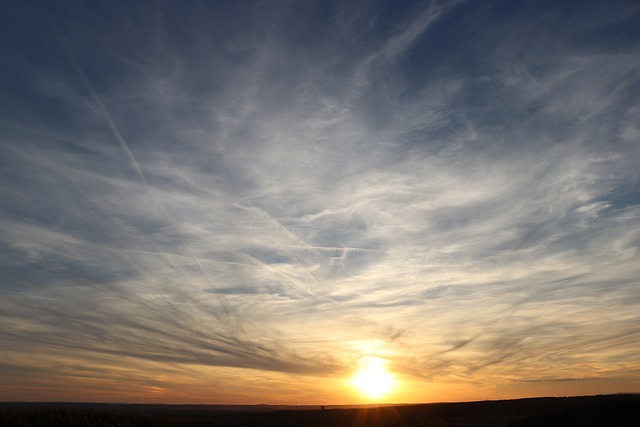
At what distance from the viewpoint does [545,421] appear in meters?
42.8

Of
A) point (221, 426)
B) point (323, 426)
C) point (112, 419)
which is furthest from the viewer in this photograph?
point (323, 426)

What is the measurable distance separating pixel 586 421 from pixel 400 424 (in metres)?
24.2

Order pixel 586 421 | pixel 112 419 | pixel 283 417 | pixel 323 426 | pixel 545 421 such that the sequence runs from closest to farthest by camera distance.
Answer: pixel 112 419 → pixel 586 421 → pixel 545 421 → pixel 323 426 → pixel 283 417

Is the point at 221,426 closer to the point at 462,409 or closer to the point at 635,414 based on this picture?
the point at 635,414

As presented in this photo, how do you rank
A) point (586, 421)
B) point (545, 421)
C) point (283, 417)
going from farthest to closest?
point (283, 417)
point (545, 421)
point (586, 421)

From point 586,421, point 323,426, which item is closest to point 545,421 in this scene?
point 586,421

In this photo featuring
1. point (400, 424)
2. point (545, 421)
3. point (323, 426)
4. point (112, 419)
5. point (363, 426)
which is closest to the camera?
point (112, 419)

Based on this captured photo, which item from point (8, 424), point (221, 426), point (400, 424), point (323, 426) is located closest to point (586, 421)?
point (400, 424)

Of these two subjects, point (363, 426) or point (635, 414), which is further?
point (363, 426)

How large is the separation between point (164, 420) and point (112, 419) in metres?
5.60

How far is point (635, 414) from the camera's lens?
36.1 metres

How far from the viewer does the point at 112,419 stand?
35.4 m

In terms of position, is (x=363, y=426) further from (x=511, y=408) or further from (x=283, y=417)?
(x=511, y=408)

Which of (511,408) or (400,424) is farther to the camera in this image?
(511,408)
